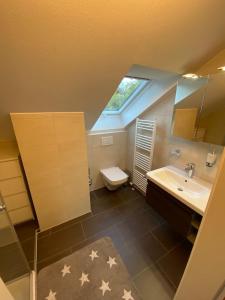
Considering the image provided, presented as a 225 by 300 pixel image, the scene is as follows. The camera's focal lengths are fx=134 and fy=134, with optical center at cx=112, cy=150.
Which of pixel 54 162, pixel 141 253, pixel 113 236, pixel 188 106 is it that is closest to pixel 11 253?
pixel 54 162

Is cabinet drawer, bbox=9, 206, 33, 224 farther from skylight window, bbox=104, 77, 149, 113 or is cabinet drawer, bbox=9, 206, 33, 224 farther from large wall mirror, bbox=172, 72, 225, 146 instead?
large wall mirror, bbox=172, 72, 225, 146

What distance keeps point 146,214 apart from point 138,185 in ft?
1.83

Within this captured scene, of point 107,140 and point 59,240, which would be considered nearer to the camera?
point 59,240

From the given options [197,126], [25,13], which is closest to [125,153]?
[197,126]

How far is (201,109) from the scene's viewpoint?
1482 millimetres

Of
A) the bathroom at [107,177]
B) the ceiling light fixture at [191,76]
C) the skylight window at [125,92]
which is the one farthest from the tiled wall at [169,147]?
the skylight window at [125,92]

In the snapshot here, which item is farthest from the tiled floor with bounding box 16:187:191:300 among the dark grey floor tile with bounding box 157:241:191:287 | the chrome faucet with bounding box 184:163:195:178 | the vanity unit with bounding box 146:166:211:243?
the chrome faucet with bounding box 184:163:195:178

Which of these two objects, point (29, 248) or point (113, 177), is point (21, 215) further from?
point (113, 177)

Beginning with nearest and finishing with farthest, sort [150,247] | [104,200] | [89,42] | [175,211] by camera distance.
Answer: [89,42] < [175,211] < [150,247] < [104,200]

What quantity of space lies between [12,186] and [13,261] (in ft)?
2.54

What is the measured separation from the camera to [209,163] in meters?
1.46

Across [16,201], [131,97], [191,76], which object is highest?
[191,76]

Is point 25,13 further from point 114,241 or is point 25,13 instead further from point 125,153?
point 125,153

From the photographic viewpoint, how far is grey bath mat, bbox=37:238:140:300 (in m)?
1.24
